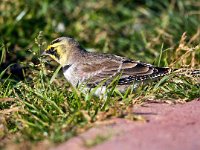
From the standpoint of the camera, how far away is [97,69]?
7688mm

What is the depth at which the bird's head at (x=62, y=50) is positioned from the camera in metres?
8.05

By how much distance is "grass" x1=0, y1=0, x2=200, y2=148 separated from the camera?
6055mm

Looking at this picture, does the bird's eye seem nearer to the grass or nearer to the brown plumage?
the brown plumage

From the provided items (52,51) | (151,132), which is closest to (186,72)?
(52,51)

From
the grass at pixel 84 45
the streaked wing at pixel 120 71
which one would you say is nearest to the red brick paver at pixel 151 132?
the grass at pixel 84 45

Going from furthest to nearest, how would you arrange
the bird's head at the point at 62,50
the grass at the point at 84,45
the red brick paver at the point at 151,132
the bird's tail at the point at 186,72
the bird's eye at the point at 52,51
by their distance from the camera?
the bird's eye at the point at 52,51
the bird's head at the point at 62,50
the bird's tail at the point at 186,72
the grass at the point at 84,45
the red brick paver at the point at 151,132

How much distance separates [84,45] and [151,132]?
5268mm

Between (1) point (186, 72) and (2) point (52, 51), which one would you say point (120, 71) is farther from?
(2) point (52, 51)

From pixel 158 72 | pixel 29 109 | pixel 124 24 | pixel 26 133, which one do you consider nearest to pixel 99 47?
pixel 124 24

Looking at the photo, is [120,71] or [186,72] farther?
[120,71]

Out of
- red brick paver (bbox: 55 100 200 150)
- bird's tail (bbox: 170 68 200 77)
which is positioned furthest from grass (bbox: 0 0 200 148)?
red brick paver (bbox: 55 100 200 150)

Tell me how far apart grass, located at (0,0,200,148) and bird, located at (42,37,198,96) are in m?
0.15

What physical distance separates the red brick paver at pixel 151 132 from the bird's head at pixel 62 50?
1912 millimetres

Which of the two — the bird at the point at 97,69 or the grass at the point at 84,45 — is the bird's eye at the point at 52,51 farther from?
the grass at the point at 84,45
